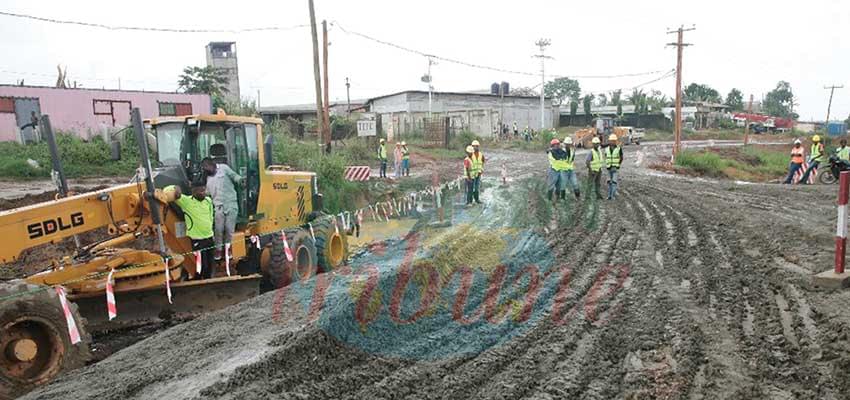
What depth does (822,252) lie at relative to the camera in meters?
8.19

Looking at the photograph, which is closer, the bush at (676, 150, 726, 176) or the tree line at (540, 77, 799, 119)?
the bush at (676, 150, 726, 176)

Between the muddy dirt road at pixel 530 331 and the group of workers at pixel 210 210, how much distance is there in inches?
46.4

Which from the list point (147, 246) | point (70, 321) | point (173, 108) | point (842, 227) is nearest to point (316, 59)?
point (173, 108)

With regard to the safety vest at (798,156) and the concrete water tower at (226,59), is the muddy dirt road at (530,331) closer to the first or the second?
the safety vest at (798,156)

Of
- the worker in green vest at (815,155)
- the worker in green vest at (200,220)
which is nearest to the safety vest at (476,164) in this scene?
the worker in green vest at (200,220)

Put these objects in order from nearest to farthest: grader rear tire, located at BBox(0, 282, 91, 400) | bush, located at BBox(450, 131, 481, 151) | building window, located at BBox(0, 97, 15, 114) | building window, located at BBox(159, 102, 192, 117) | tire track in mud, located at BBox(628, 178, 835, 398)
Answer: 1. tire track in mud, located at BBox(628, 178, 835, 398)
2. grader rear tire, located at BBox(0, 282, 91, 400)
3. building window, located at BBox(0, 97, 15, 114)
4. building window, located at BBox(159, 102, 192, 117)
5. bush, located at BBox(450, 131, 481, 151)

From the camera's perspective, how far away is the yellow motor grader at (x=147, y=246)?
212 inches

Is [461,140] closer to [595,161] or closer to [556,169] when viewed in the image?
[595,161]

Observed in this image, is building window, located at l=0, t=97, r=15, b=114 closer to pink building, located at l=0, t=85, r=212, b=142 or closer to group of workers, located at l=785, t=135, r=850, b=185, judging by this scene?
pink building, located at l=0, t=85, r=212, b=142

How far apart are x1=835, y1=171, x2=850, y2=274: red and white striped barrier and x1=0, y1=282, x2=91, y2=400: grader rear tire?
736cm

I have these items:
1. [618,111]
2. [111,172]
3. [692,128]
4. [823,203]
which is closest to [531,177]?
[823,203]

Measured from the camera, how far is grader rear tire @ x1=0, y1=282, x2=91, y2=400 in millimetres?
5160

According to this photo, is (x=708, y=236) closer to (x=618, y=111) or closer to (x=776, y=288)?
(x=776, y=288)

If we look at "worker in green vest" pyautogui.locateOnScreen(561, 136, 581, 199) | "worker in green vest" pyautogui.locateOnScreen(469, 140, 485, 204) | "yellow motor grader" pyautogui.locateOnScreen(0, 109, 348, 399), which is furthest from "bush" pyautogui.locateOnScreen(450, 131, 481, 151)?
"yellow motor grader" pyautogui.locateOnScreen(0, 109, 348, 399)
